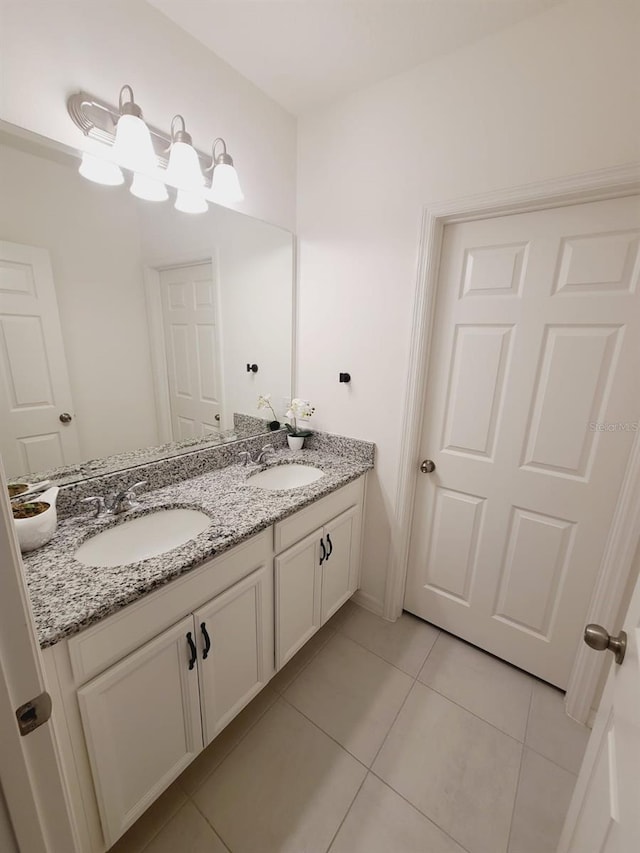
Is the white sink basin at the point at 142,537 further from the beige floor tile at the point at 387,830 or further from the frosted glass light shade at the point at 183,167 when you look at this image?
the frosted glass light shade at the point at 183,167

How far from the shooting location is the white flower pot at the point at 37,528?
0.94 metres

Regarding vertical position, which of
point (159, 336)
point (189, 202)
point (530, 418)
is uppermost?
point (189, 202)

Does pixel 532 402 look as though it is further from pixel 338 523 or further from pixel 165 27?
pixel 165 27

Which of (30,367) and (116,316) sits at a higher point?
(116,316)

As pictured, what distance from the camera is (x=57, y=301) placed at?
3.69ft

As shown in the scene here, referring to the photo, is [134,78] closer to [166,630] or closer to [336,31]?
[336,31]

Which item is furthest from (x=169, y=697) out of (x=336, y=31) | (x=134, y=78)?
(x=336, y=31)

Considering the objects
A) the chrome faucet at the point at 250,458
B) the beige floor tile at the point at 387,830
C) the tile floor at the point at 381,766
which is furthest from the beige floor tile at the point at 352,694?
the chrome faucet at the point at 250,458

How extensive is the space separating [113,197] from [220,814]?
2071mm

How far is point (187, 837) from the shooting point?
41.3 inches

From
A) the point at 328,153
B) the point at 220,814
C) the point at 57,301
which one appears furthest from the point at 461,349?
the point at 220,814

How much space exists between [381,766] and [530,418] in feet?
4.65

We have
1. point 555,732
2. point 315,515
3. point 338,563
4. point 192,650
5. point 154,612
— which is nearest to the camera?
point 154,612

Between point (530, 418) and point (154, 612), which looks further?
point (530, 418)
